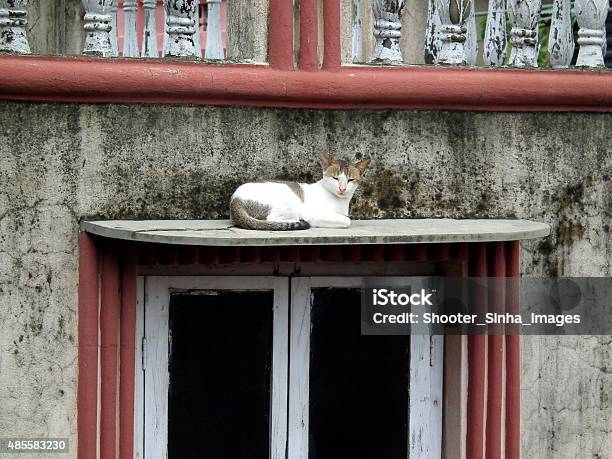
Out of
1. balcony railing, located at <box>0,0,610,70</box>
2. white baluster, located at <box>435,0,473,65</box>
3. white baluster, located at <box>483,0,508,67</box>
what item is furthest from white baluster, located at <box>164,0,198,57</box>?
white baluster, located at <box>483,0,508,67</box>

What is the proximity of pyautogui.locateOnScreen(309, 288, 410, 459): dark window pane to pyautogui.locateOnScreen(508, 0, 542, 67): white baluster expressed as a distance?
1319 mm

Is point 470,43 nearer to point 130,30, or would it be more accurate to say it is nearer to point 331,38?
point 331,38

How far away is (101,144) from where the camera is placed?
460 centimetres

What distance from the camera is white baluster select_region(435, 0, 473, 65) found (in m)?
4.80

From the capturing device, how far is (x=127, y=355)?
4676 mm

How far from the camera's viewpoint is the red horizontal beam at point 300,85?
176 inches

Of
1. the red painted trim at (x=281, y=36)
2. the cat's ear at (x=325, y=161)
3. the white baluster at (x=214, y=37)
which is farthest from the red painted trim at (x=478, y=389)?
the white baluster at (x=214, y=37)

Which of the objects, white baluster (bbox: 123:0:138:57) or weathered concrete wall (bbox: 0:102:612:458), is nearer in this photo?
weathered concrete wall (bbox: 0:102:612:458)

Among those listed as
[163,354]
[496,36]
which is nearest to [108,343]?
[163,354]

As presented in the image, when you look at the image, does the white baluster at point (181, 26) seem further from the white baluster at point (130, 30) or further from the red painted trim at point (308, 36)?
the white baluster at point (130, 30)

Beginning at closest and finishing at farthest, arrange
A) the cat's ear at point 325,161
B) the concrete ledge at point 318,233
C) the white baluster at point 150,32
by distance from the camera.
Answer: the concrete ledge at point 318,233
the cat's ear at point 325,161
the white baluster at point 150,32

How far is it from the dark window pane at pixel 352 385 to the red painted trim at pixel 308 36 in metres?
1.04

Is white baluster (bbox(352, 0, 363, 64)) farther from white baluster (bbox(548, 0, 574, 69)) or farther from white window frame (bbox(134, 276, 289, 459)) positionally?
white window frame (bbox(134, 276, 289, 459))

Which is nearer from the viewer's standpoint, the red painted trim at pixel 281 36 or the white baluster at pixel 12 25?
the white baluster at pixel 12 25
